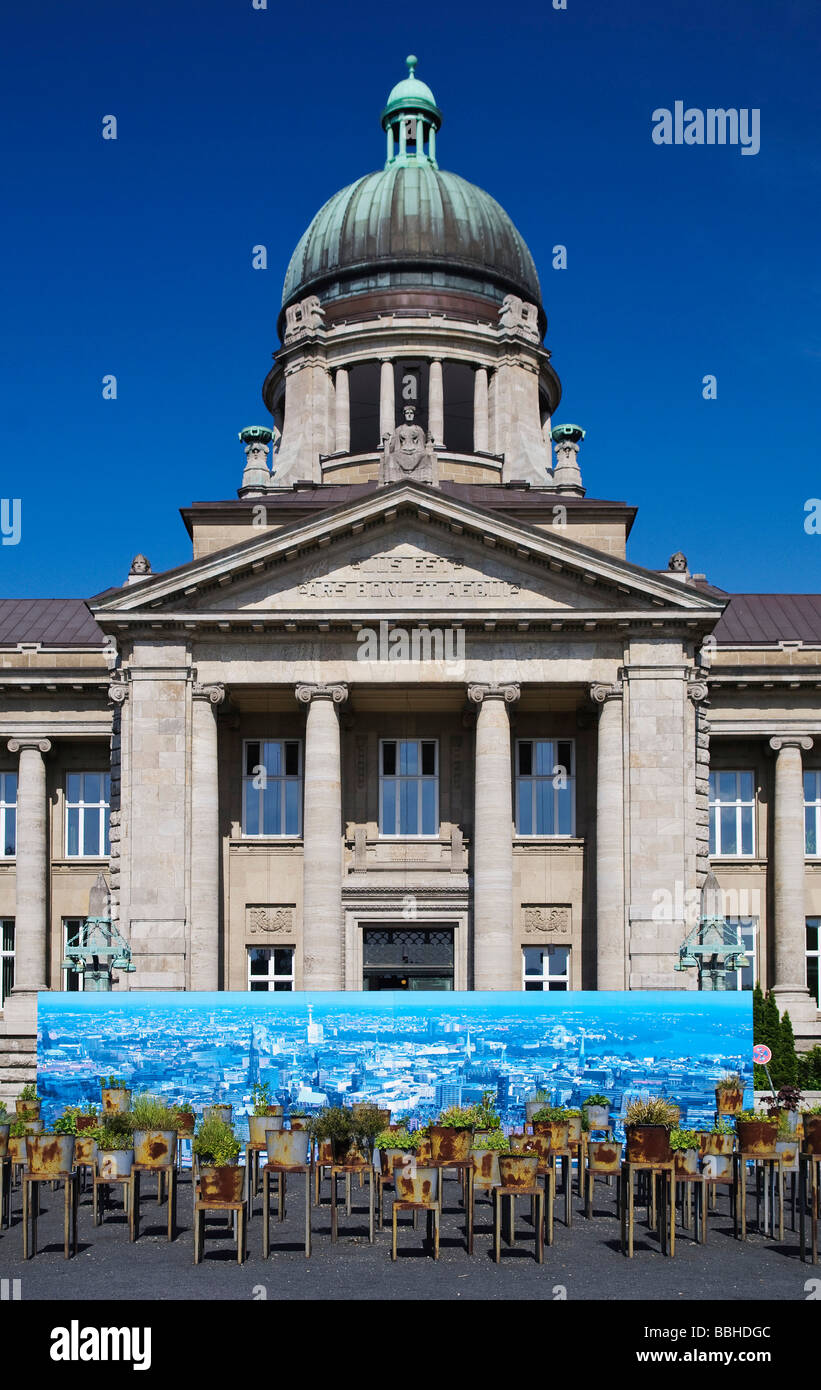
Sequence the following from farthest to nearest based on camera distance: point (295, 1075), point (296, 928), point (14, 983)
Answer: point (14, 983) < point (296, 928) < point (295, 1075)

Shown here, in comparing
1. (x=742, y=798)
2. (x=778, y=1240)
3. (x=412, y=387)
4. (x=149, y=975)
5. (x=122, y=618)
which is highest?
(x=412, y=387)

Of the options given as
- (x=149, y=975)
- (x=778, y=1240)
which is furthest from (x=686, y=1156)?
(x=149, y=975)

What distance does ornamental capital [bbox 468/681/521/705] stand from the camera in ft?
142

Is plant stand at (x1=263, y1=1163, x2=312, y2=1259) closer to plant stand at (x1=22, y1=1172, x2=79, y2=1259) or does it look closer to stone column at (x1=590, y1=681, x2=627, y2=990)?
plant stand at (x1=22, y1=1172, x2=79, y2=1259)

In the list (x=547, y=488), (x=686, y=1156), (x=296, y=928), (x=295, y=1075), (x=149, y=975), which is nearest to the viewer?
(x=686, y=1156)

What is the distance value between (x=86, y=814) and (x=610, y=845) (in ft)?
66.6

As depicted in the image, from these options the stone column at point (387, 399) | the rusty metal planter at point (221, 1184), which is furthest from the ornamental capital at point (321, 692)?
the rusty metal planter at point (221, 1184)

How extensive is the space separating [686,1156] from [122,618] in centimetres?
2415

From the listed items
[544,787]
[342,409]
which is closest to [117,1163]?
[544,787]

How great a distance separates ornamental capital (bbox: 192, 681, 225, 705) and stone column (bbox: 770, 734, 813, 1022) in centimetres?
2023

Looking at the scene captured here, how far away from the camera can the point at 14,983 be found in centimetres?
5381

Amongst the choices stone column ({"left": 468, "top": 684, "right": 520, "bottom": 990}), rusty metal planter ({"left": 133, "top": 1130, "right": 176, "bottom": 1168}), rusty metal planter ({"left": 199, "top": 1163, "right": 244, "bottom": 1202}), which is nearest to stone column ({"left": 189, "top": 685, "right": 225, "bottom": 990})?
stone column ({"left": 468, "top": 684, "right": 520, "bottom": 990})

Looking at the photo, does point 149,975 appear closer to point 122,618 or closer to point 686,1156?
point 122,618

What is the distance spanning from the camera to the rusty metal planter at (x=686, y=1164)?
23781 millimetres
